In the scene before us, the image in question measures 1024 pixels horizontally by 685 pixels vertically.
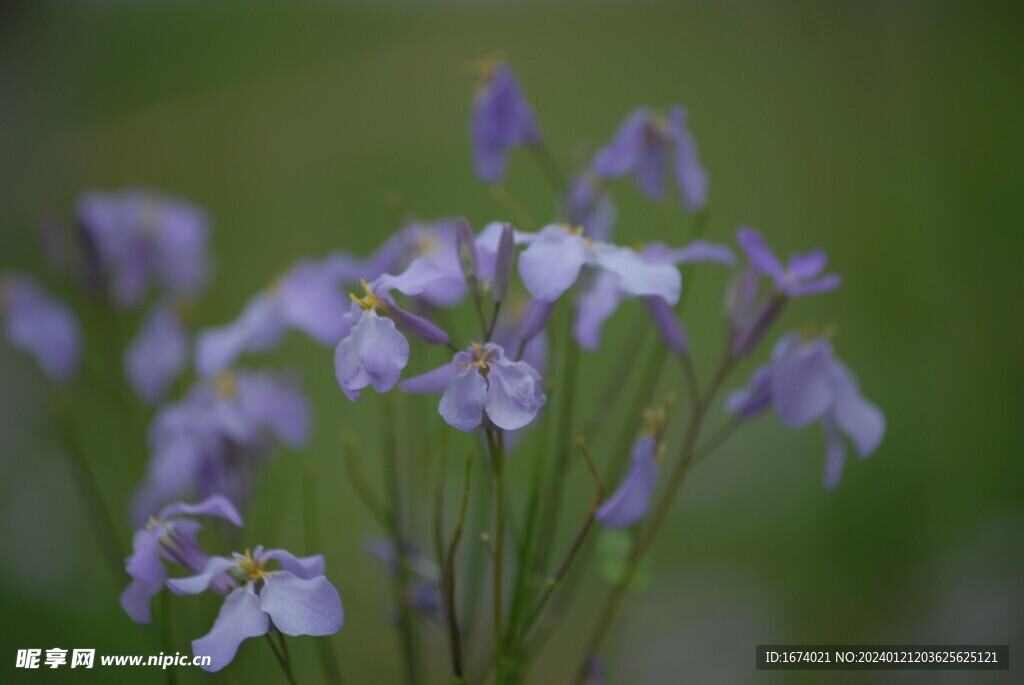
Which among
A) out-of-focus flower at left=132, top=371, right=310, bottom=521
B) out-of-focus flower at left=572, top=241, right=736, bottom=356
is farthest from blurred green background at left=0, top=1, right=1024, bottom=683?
out-of-focus flower at left=572, top=241, right=736, bottom=356

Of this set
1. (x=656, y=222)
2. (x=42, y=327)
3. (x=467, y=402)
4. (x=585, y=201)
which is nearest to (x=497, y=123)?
(x=585, y=201)

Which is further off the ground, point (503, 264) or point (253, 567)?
point (503, 264)

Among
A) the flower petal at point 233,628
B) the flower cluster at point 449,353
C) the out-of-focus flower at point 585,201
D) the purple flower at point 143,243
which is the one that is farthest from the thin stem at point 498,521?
the purple flower at point 143,243

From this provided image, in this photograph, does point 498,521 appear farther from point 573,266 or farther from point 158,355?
point 158,355

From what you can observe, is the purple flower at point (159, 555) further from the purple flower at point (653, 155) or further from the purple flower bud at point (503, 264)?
the purple flower at point (653, 155)

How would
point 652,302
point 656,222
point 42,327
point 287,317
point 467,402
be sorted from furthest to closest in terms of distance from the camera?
point 656,222 < point 42,327 < point 287,317 < point 652,302 < point 467,402

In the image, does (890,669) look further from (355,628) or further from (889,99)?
(889,99)
